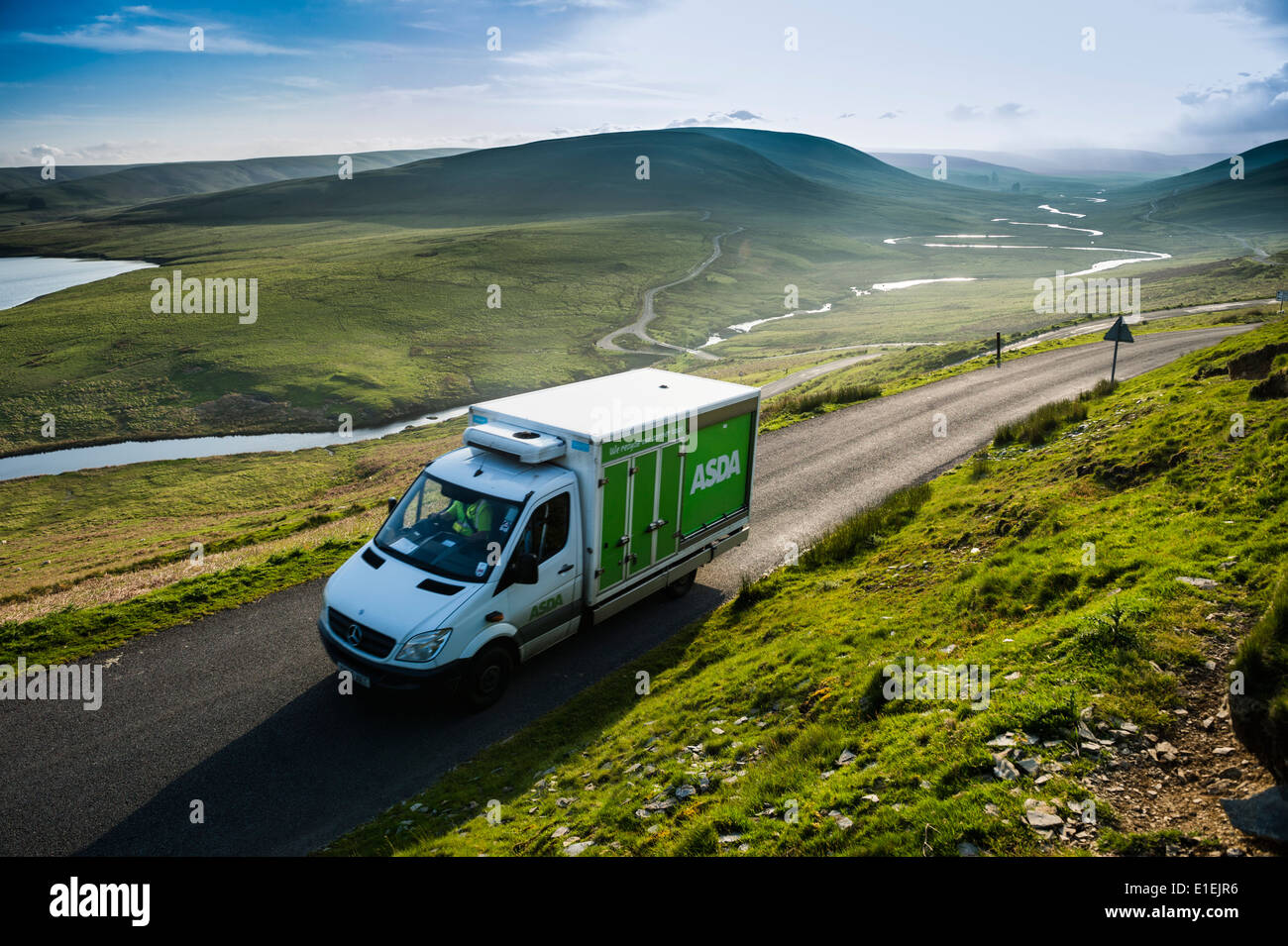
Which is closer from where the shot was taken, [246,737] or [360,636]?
[246,737]

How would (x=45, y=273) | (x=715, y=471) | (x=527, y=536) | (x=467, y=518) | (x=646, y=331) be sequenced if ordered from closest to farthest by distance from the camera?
(x=527, y=536) < (x=467, y=518) < (x=715, y=471) < (x=646, y=331) < (x=45, y=273)

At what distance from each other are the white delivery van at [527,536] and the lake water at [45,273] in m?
134

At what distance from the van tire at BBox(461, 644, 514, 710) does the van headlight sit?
0.71 meters

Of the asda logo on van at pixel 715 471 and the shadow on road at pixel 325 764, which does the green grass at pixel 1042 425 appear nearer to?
the asda logo on van at pixel 715 471

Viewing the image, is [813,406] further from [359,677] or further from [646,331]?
[646,331]

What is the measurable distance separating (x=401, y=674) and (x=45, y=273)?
7414 inches

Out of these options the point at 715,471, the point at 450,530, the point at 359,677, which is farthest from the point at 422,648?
the point at 715,471

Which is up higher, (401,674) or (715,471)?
(715,471)

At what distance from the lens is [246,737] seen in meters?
10.6

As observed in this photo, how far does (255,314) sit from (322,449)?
5239 cm

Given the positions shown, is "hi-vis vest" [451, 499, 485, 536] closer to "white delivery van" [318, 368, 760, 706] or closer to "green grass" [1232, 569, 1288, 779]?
"white delivery van" [318, 368, 760, 706]

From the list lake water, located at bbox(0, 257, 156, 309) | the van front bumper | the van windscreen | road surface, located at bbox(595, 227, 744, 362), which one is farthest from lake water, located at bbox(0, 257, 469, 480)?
lake water, located at bbox(0, 257, 156, 309)

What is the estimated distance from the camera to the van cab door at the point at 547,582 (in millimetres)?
11383
